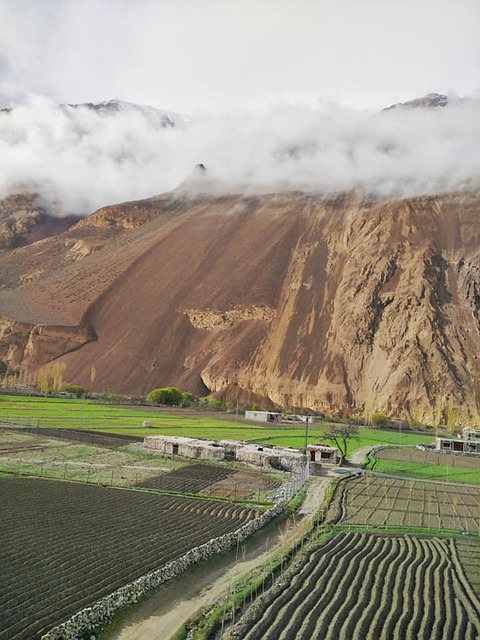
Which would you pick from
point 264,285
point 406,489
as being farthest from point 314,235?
point 406,489

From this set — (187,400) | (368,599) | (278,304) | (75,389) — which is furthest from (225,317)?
(368,599)

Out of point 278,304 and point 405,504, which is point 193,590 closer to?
point 405,504

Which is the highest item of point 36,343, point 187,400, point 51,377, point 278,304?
point 278,304

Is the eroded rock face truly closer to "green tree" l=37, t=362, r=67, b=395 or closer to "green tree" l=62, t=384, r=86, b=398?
"green tree" l=37, t=362, r=67, b=395

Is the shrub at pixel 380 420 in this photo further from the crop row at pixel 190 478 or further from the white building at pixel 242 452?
the crop row at pixel 190 478

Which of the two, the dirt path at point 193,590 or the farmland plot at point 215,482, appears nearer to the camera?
the dirt path at point 193,590

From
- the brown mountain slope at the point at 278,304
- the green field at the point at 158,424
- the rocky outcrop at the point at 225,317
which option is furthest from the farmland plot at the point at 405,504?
the rocky outcrop at the point at 225,317

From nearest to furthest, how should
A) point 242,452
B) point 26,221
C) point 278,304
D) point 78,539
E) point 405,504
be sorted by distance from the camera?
point 78,539 → point 405,504 → point 242,452 → point 278,304 → point 26,221
